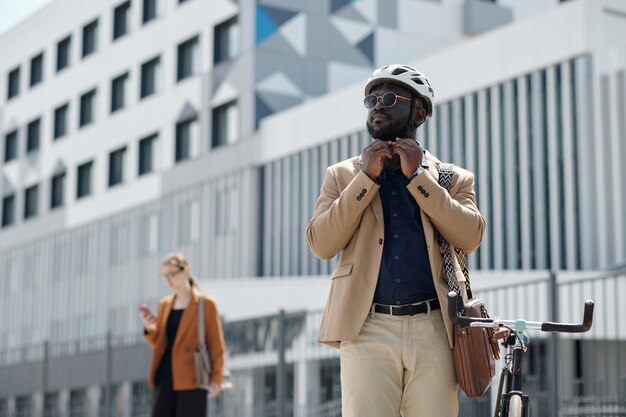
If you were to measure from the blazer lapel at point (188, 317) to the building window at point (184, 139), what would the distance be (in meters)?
30.3

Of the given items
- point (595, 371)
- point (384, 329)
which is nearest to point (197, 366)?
point (595, 371)

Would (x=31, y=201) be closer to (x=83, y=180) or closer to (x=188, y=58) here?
(x=83, y=180)

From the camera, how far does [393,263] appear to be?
195 inches

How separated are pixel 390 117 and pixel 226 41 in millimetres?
34072

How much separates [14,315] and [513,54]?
2725cm

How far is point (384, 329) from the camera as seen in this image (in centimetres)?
489

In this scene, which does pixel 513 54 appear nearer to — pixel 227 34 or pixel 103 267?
pixel 227 34

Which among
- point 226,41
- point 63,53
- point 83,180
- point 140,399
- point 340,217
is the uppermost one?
point 63,53

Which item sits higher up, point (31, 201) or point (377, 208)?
point (31, 201)

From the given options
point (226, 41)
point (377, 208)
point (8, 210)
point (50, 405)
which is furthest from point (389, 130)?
point (8, 210)

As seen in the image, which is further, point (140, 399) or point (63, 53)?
point (63, 53)

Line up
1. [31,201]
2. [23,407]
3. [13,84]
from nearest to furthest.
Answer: [23,407], [31,201], [13,84]

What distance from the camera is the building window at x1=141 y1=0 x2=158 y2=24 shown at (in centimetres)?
4253

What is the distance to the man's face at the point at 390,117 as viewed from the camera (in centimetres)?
497
